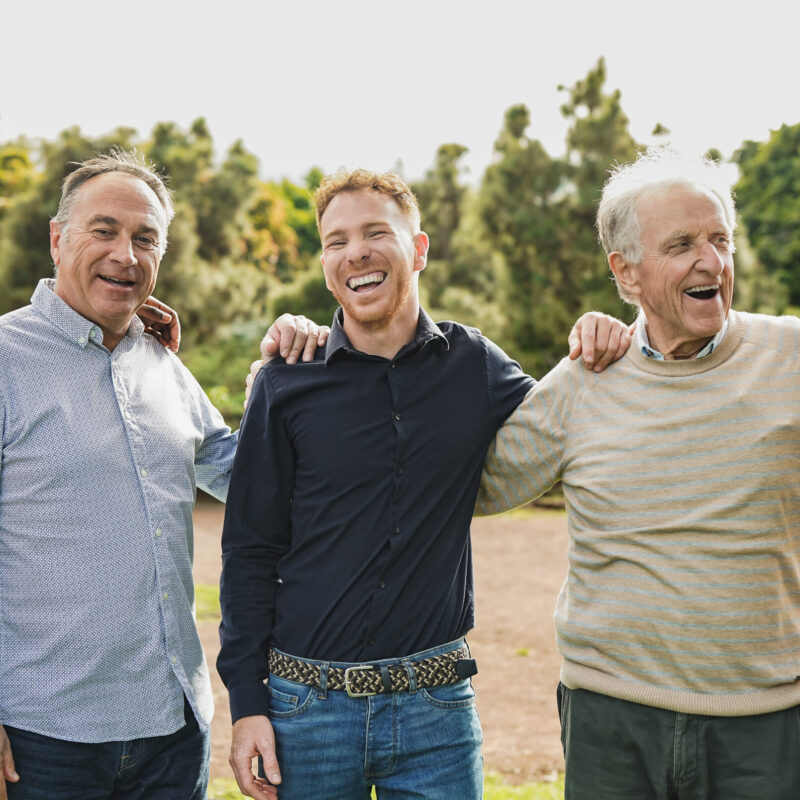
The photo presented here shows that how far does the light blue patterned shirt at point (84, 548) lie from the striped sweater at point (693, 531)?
108 cm

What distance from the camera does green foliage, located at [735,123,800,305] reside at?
2389cm

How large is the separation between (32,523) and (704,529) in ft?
5.52

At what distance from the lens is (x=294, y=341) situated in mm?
2660

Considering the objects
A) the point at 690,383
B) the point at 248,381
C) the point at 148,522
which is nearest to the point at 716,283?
the point at 690,383

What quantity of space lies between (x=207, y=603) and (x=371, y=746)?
6202 mm

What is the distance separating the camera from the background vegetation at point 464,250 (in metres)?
15.7

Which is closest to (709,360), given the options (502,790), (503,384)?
(503,384)

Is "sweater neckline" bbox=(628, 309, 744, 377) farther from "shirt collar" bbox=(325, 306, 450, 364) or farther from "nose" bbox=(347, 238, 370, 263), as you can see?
"nose" bbox=(347, 238, 370, 263)

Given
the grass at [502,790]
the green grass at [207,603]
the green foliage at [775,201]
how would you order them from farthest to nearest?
the green foliage at [775,201] → the green grass at [207,603] → the grass at [502,790]

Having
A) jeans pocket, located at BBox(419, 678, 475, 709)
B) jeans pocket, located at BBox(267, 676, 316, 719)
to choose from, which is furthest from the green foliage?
jeans pocket, located at BBox(267, 676, 316, 719)

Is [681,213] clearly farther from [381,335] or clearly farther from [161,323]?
[161,323]

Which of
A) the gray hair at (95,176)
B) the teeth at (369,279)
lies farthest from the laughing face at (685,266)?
the gray hair at (95,176)

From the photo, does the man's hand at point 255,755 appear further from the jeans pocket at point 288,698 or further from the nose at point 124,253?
the nose at point 124,253

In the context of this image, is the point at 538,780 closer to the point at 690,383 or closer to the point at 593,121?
the point at 690,383
